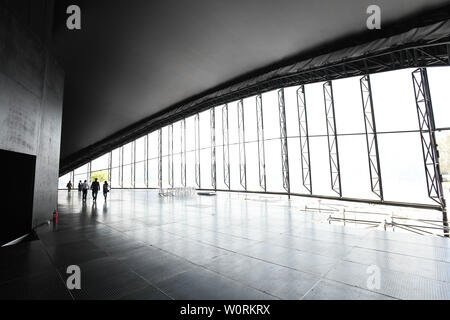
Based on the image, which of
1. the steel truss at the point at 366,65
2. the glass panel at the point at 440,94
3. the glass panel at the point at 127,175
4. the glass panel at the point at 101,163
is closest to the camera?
the steel truss at the point at 366,65

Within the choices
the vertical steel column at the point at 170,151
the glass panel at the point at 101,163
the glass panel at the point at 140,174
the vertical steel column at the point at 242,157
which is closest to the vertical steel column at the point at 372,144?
the vertical steel column at the point at 242,157

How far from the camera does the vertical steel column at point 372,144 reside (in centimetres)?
1073

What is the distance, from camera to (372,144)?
1084 centimetres

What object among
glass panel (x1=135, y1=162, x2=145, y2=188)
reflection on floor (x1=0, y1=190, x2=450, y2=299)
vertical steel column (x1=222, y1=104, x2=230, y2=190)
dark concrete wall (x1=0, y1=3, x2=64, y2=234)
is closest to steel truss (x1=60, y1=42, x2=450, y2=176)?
vertical steel column (x1=222, y1=104, x2=230, y2=190)

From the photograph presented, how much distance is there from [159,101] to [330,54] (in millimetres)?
11670

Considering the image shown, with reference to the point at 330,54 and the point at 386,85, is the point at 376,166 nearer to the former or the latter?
the point at 386,85

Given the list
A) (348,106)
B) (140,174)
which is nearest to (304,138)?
(348,106)

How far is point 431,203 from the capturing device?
940 centimetres

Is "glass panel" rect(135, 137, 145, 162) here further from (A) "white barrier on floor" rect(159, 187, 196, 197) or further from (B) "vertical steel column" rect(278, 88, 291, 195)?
(B) "vertical steel column" rect(278, 88, 291, 195)

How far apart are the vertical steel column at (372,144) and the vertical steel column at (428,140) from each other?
1.74m

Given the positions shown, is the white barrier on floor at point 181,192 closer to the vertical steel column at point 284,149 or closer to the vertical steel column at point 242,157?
the vertical steel column at point 242,157

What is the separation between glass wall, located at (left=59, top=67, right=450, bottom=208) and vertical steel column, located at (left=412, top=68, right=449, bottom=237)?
0.67 feet

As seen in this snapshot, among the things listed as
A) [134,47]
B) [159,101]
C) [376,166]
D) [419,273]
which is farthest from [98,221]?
[376,166]

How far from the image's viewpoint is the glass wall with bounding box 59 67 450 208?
996cm
